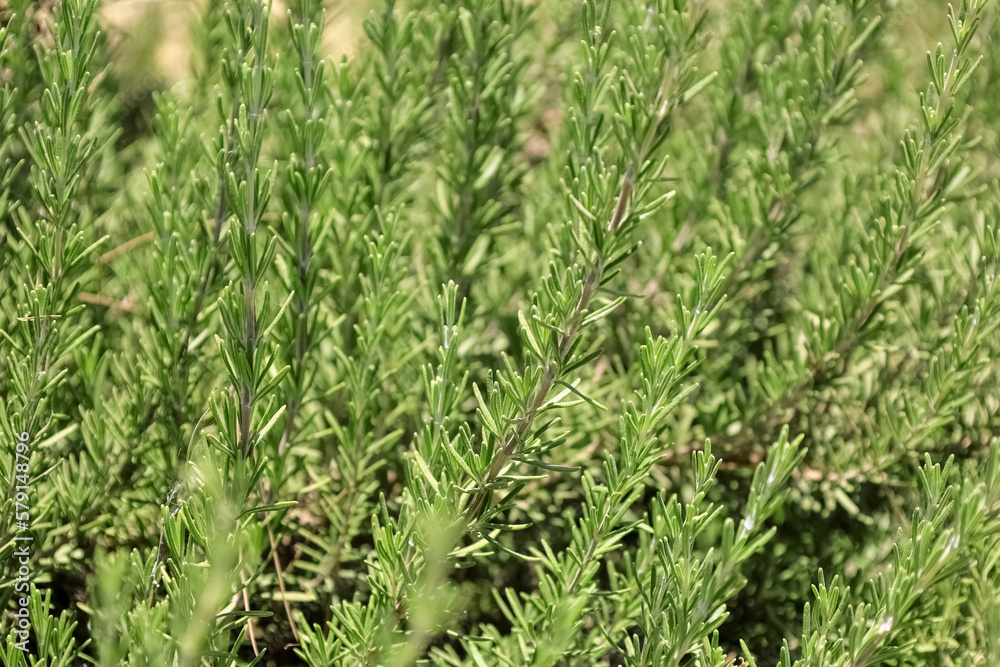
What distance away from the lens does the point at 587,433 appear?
3.70ft

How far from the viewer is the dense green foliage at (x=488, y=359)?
79cm

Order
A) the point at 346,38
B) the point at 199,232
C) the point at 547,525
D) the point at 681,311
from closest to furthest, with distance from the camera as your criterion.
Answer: the point at 681,311, the point at 199,232, the point at 547,525, the point at 346,38

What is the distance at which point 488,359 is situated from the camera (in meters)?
1.23

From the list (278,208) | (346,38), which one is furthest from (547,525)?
(346,38)

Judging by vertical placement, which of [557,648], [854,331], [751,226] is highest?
[751,226]

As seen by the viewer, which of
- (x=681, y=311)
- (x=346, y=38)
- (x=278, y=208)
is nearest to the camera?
(x=681, y=311)

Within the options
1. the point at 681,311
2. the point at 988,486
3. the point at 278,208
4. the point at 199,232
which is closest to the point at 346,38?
the point at 278,208

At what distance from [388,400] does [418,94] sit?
0.46 m

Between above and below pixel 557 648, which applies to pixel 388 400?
above

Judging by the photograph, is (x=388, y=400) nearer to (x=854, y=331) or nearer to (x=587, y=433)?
(x=587, y=433)

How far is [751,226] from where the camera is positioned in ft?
3.92

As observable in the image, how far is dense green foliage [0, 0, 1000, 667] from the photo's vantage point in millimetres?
785

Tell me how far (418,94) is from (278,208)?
28 centimetres

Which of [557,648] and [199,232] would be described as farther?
[199,232]
